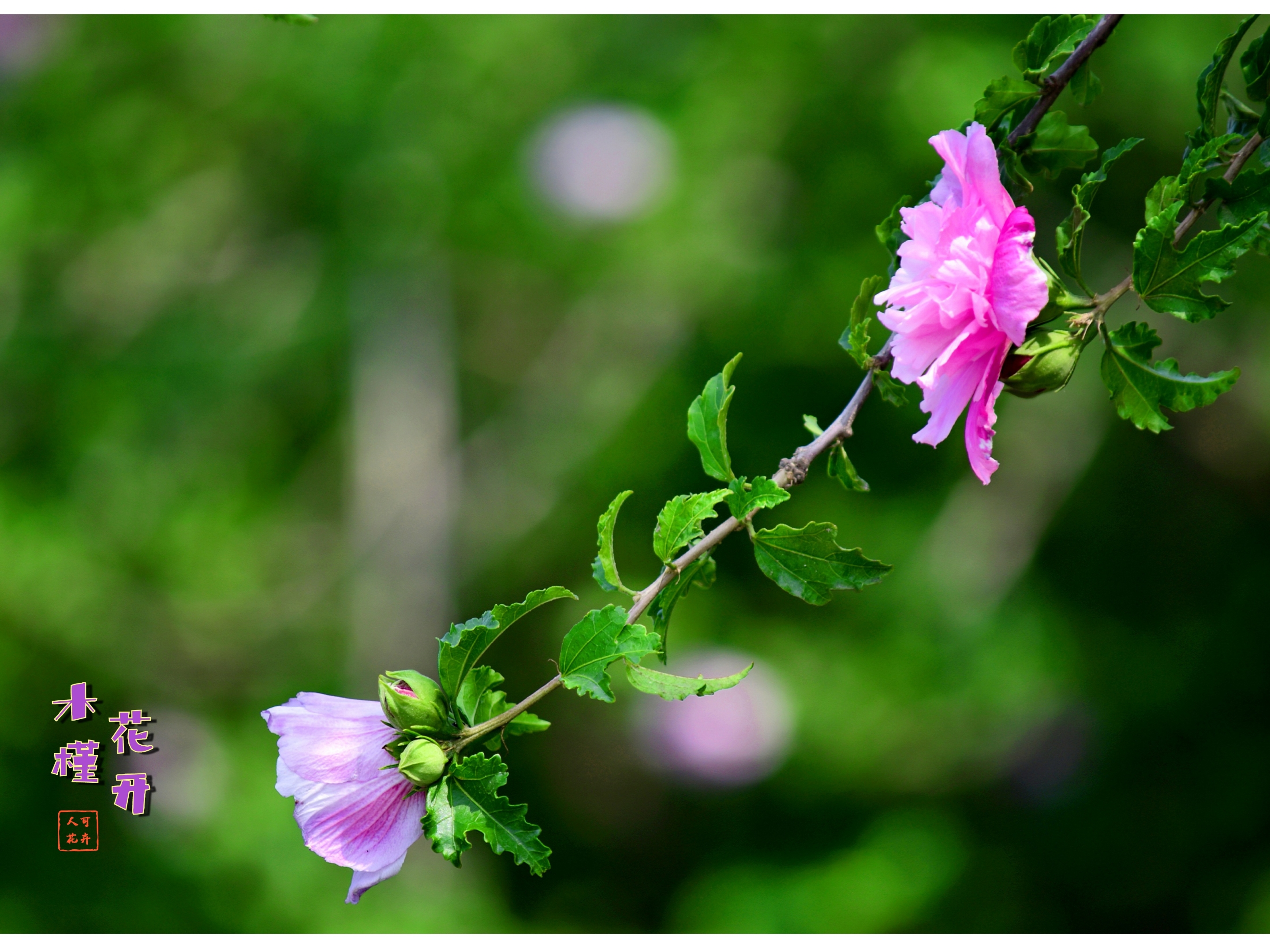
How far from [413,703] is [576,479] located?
6.13ft

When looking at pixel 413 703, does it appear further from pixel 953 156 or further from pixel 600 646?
pixel 953 156

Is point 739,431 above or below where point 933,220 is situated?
above

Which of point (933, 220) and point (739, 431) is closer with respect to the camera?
point (933, 220)

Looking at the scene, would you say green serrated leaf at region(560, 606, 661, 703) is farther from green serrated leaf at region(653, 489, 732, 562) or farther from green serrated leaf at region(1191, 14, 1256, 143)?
green serrated leaf at region(1191, 14, 1256, 143)

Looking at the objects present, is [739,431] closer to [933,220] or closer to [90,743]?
[90,743]

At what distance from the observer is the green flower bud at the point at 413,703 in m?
0.34

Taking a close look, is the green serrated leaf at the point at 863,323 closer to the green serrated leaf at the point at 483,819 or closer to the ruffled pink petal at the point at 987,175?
the ruffled pink petal at the point at 987,175

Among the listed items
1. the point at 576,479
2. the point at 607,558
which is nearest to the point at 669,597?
the point at 607,558

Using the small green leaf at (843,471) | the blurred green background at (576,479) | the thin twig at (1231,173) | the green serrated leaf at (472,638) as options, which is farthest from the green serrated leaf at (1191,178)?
the blurred green background at (576,479)

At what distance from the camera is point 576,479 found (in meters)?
2.20
